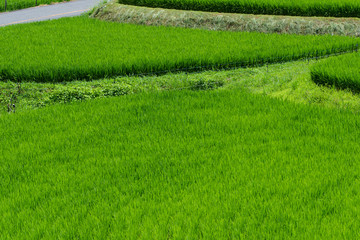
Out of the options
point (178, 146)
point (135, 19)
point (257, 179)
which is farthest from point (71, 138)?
point (135, 19)

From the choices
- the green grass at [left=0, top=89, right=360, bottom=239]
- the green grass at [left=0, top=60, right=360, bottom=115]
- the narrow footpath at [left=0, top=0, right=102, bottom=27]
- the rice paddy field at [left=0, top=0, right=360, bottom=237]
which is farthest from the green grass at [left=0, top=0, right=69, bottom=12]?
the green grass at [left=0, top=89, right=360, bottom=239]

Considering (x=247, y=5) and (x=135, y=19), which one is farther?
(x=135, y=19)

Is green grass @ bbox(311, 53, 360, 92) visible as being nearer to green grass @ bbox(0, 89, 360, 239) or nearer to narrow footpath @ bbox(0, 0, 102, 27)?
green grass @ bbox(0, 89, 360, 239)

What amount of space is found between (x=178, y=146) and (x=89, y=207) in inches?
59.5

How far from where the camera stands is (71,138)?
5352 mm

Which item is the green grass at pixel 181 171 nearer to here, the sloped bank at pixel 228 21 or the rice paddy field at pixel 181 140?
the rice paddy field at pixel 181 140

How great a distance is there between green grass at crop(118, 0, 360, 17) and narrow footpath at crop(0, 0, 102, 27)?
204 inches

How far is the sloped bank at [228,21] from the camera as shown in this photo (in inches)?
417

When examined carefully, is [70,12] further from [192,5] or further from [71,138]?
[71,138]

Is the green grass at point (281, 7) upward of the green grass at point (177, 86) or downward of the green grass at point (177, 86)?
upward

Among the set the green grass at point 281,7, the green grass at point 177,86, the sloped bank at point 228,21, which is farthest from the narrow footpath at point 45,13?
the green grass at point 177,86

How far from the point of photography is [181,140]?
16.9 ft

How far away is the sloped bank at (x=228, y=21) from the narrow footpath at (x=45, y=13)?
2602mm

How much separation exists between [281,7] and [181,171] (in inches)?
328
